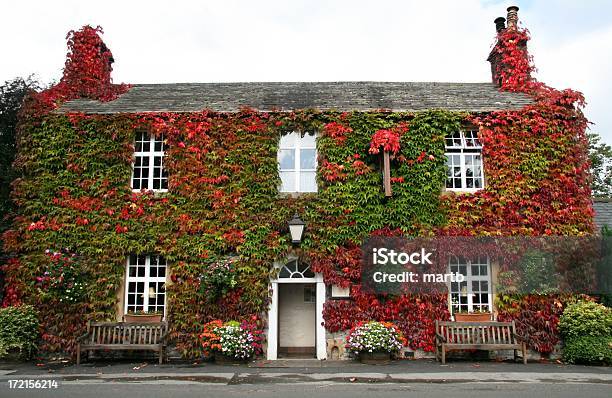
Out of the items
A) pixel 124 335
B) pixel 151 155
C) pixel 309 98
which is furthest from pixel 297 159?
pixel 124 335

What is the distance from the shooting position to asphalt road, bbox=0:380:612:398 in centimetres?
815

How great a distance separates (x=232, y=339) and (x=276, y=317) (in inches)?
55.2

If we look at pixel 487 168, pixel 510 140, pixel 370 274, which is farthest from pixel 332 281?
pixel 510 140

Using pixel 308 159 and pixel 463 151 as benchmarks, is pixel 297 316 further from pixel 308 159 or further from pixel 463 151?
pixel 463 151

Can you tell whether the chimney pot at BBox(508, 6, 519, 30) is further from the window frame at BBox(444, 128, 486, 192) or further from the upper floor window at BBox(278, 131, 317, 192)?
the upper floor window at BBox(278, 131, 317, 192)

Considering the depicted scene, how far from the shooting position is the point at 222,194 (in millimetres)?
12562

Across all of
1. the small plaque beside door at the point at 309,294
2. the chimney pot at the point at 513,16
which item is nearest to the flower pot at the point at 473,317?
the small plaque beside door at the point at 309,294

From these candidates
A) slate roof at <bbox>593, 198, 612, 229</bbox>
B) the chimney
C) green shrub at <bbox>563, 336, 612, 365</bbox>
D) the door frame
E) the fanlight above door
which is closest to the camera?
green shrub at <bbox>563, 336, 612, 365</bbox>

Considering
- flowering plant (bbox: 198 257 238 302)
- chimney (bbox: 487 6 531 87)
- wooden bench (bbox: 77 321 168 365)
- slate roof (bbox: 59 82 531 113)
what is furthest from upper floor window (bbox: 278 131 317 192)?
chimney (bbox: 487 6 531 87)

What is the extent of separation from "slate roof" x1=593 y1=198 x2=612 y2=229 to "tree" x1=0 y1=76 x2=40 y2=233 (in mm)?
18373

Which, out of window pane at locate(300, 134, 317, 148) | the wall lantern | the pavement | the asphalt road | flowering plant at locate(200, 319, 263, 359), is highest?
window pane at locate(300, 134, 317, 148)

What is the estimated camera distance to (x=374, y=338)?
36.9ft

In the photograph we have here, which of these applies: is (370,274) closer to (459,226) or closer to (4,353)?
(459,226)

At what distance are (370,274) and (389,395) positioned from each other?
4.33 meters
